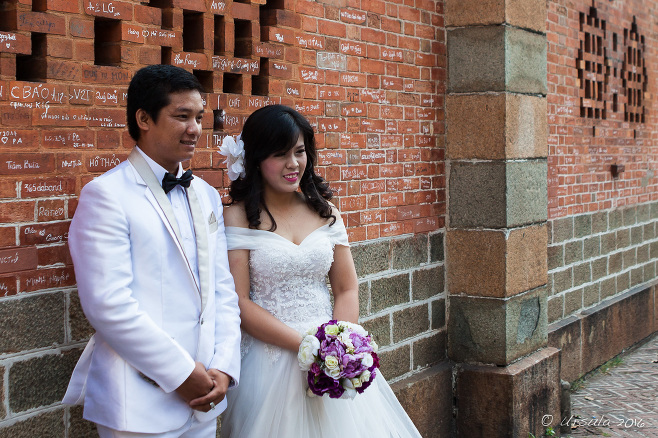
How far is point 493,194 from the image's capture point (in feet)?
19.3

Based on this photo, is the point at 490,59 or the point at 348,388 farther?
the point at 490,59

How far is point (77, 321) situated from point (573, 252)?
5.72 metres

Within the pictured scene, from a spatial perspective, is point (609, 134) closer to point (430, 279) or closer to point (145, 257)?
point (430, 279)

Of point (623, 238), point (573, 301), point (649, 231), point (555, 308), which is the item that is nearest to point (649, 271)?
point (649, 231)

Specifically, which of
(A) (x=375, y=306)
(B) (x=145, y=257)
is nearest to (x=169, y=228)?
(B) (x=145, y=257)

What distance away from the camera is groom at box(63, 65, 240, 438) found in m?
2.82

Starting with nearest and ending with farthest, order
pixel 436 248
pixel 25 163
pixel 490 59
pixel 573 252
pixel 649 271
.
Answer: pixel 25 163
pixel 490 59
pixel 436 248
pixel 573 252
pixel 649 271

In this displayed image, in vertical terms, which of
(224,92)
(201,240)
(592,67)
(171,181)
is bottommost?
(201,240)

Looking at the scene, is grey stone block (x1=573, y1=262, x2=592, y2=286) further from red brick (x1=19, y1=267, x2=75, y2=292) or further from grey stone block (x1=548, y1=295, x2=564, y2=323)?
red brick (x1=19, y1=267, x2=75, y2=292)

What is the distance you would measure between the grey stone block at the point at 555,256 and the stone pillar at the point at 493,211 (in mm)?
1358

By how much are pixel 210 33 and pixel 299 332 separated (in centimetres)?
156

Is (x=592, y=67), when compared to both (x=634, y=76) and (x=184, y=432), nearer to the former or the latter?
(x=634, y=76)

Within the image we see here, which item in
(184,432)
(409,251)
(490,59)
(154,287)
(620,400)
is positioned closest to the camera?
(154,287)

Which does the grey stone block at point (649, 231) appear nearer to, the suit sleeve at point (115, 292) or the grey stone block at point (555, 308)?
the grey stone block at point (555, 308)
